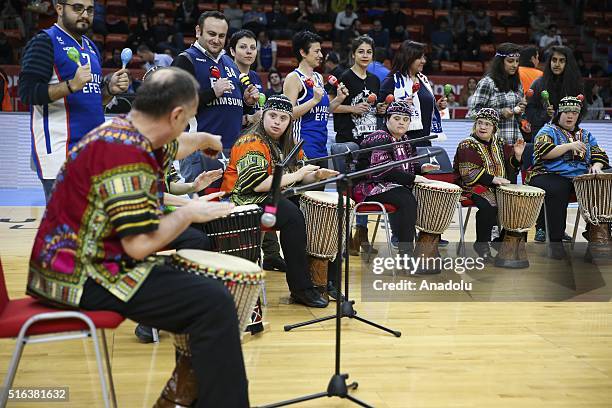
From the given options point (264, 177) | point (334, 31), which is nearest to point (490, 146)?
point (264, 177)

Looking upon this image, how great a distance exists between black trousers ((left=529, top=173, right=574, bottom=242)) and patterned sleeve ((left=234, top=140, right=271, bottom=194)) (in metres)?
2.65

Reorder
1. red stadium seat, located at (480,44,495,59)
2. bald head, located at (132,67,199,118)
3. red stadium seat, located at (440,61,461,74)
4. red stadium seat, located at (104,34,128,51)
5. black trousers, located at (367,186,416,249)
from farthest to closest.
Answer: red stadium seat, located at (480,44,495,59) < red stadium seat, located at (440,61,461,74) < red stadium seat, located at (104,34,128,51) < black trousers, located at (367,186,416,249) < bald head, located at (132,67,199,118)

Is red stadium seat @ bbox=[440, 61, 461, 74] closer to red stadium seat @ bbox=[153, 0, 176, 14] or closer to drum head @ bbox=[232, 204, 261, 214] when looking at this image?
red stadium seat @ bbox=[153, 0, 176, 14]

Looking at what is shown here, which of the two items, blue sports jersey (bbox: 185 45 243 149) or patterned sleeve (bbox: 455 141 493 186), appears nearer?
blue sports jersey (bbox: 185 45 243 149)

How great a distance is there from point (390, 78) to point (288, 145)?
6.21ft

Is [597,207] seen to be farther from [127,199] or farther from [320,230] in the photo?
[127,199]

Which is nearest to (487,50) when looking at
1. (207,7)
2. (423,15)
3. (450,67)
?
(450,67)

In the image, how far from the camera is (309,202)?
4926 millimetres

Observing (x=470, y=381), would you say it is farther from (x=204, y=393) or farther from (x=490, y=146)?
(x=490, y=146)

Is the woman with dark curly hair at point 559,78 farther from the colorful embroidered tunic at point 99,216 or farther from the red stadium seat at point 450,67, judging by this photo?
the red stadium seat at point 450,67

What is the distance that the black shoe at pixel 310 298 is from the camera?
4.81m

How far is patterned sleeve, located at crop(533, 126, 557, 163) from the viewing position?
20.2 ft

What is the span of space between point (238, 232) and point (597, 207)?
329 cm

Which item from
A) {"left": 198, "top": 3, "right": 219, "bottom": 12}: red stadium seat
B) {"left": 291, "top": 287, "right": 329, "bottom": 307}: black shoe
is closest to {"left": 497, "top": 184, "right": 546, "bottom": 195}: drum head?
{"left": 291, "top": 287, "right": 329, "bottom": 307}: black shoe
